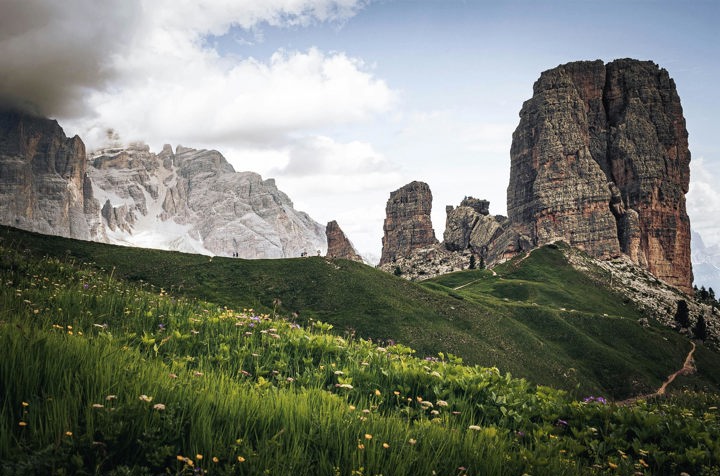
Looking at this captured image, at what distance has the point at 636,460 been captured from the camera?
23.0 feet

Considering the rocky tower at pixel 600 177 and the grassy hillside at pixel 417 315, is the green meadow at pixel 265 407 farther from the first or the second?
the rocky tower at pixel 600 177

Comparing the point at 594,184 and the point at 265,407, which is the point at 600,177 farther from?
the point at 265,407

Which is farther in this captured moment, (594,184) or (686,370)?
(594,184)

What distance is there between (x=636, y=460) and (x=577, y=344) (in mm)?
70826

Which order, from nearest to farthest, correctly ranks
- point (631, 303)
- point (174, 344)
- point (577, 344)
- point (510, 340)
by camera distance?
point (174, 344) → point (510, 340) → point (577, 344) → point (631, 303)

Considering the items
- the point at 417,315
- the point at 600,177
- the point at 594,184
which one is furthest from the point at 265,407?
the point at 600,177

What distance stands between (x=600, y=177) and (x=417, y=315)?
154 metres

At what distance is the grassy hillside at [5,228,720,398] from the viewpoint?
48844 mm

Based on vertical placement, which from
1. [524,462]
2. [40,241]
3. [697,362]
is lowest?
[697,362]

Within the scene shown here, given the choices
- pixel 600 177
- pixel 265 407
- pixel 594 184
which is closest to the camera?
pixel 265 407

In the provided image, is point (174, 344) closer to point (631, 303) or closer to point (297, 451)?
point (297, 451)

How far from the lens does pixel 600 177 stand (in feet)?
574

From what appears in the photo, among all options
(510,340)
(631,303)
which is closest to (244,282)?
(510,340)

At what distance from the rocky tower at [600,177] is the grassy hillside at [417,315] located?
3713 inches
